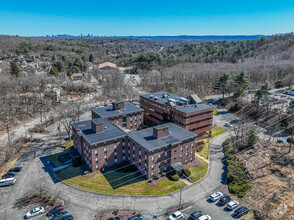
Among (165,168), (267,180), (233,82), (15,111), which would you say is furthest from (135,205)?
(233,82)

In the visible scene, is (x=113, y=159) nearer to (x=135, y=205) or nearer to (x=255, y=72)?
(x=135, y=205)

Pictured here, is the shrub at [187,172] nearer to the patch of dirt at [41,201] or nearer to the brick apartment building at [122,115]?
the brick apartment building at [122,115]

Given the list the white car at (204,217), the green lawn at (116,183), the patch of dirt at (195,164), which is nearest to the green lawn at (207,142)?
the patch of dirt at (195,164)

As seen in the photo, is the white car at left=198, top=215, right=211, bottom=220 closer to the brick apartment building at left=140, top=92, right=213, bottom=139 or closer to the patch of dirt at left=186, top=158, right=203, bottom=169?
the patch of dirt at left=186, top=158, right=203, bottom=169

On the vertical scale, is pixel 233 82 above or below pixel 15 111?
above

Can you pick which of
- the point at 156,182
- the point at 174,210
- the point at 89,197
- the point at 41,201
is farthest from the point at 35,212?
the point at 174,210

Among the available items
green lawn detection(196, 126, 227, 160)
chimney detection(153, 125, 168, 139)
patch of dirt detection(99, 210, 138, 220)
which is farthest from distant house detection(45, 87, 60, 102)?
patch of dirt detection(99, 210, 138, 220)
